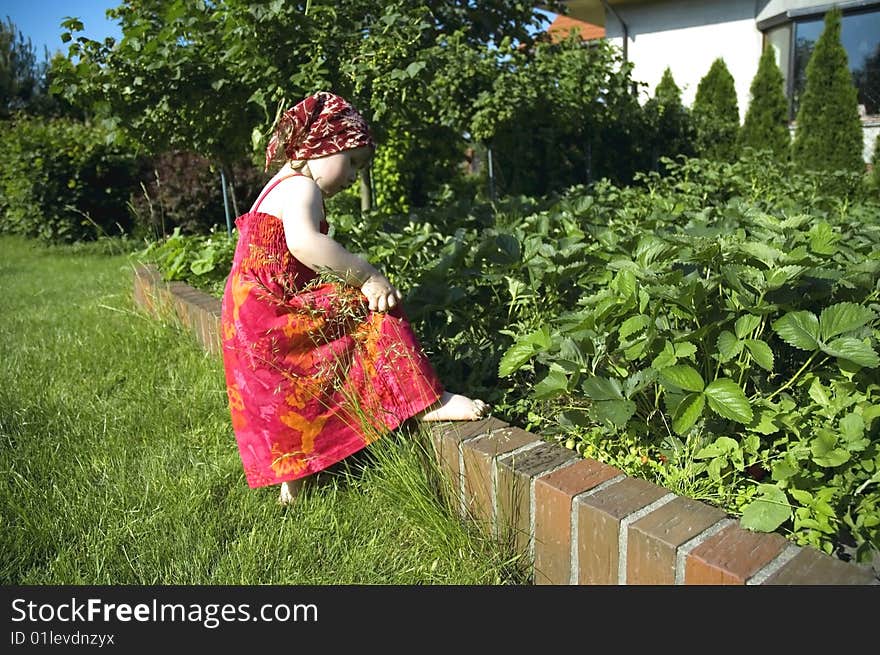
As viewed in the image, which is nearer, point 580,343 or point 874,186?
point 580,343

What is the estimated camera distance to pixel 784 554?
124 centimetres

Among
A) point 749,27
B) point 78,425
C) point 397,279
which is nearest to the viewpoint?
point 78,425

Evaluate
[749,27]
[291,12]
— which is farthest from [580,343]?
[749,27]

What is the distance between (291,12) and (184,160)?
20.8ft

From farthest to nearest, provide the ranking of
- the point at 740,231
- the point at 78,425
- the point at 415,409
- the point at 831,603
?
the point at 78,425 < the point at 740,231 < the point at 415,409 < the point at 831,603

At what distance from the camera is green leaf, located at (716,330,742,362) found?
5.16ft

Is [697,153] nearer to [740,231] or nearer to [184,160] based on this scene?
[184,160]

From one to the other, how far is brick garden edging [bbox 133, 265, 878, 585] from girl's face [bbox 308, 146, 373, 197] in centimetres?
Result: 76

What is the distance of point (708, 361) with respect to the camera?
168 centimetres

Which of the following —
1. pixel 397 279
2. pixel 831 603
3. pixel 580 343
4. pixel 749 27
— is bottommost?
pixel 831 603

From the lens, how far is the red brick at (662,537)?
4.25ft

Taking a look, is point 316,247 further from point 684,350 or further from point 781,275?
point 781,275

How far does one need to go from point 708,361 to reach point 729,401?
0.77ft

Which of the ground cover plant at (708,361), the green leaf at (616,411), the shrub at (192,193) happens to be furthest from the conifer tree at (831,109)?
the green leaf at (616,411)
